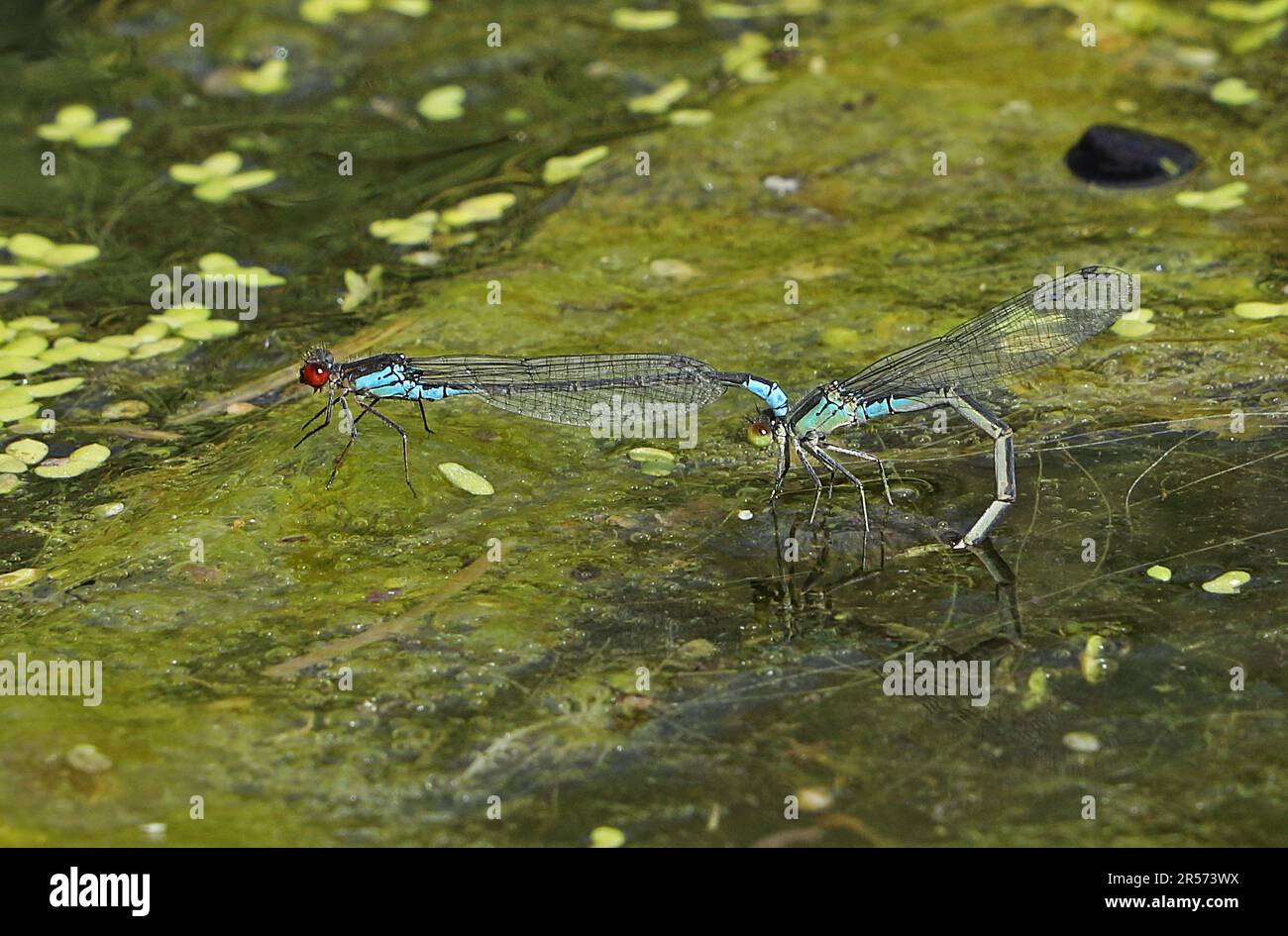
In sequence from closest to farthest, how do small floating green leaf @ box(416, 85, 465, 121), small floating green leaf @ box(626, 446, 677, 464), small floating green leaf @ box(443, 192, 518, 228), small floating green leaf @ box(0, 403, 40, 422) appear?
small floating green leaf @ box(626, 446, 677, 464) < small floating green leaf @ box(0, 403, 40, 422) < small floating green leaf @ box(443, 192, 518, 228) < small floating green leaf @ box(416, 85, 465, 121)

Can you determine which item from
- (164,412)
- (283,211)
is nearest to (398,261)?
(283,211)

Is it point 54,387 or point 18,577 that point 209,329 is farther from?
point 18,577

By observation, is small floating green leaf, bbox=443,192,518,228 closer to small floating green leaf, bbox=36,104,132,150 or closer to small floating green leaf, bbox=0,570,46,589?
small floating green leaf, bbox=36,104,132,150

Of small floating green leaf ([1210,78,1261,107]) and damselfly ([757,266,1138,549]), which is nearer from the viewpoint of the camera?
damselfly ([757,266,1138,549])

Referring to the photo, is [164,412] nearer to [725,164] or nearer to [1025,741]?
[725,164]

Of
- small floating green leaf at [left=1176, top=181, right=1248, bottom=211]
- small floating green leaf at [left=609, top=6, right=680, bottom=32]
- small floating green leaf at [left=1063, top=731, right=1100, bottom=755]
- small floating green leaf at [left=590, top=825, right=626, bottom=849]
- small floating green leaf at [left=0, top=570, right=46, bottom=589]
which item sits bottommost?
small floating green leaf at [left=590, top=825, right=626, bottom=849]

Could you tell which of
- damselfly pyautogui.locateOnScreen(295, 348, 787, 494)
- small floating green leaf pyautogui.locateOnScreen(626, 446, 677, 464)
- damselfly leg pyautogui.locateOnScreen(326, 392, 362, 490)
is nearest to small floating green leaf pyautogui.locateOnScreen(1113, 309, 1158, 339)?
damselfly pyautogui.locateOnScreen(295, 348, 787, 494)
